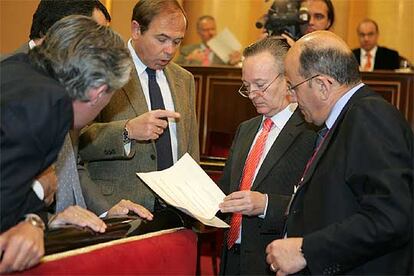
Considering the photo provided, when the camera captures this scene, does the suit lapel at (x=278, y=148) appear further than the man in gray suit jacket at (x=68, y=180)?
Yes

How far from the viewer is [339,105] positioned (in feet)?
8.57

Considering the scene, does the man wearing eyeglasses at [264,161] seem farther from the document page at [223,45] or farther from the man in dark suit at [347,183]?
the document page at [223,45]

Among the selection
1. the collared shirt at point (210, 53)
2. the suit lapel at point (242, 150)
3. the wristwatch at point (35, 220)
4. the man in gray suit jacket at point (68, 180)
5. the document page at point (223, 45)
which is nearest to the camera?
the wristwatch at point (35, 220)

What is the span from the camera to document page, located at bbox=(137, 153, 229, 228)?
262 centimetres

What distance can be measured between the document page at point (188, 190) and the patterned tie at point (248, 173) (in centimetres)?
33

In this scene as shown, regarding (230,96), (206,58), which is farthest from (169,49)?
(206,58)

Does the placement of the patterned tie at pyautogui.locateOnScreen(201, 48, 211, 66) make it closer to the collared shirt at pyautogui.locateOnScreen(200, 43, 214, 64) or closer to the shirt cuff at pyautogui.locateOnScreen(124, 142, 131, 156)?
the collared shirt at pyautogui.locateOnScreen(200, 43, 214, 64)

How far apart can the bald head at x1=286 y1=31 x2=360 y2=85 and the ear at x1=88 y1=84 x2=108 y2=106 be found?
2.71 ft

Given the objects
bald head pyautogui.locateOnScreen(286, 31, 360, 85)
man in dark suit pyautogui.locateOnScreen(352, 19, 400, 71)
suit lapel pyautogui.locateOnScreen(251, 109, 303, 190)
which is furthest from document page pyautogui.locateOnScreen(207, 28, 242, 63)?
bald head pyautogui.locateOnScreen(286, 31, 360, 85)

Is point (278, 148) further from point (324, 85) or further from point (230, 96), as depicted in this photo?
point (230, 96)

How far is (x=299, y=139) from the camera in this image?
3.19 meters

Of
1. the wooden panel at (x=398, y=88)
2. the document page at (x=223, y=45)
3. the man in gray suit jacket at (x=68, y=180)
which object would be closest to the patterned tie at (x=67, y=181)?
the man in gray suit jacket at (x=68, y=180)

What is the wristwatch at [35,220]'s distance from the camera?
196 cm

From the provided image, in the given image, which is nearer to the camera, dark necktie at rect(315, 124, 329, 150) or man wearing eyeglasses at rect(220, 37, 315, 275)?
dark necktie at rect(315, 124, 329, 150)
